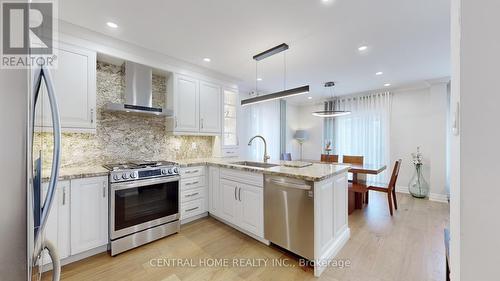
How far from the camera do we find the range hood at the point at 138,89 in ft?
8.64

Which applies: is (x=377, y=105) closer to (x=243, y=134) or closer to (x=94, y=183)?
(x=243, y=134)

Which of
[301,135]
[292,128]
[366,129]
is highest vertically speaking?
[292,128]

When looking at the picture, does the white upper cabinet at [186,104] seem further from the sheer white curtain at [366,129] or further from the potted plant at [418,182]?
the potted plant at [418,182]

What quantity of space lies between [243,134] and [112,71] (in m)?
2.96

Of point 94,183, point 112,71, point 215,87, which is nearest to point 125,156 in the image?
point 94,183

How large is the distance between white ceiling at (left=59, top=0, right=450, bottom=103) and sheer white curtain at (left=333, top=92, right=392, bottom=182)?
60.8 inches

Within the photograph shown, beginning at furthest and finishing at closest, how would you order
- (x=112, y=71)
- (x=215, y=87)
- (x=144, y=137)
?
(x=215, y=87) < (x=144, y=137) < (x=112, y=71)

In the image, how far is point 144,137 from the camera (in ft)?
10.0

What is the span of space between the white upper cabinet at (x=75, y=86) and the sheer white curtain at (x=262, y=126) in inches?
123

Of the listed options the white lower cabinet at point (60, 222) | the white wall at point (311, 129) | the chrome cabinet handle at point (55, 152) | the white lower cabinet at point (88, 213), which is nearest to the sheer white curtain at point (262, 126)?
the white wall at point (311, 129)

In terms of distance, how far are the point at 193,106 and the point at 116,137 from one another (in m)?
1.24

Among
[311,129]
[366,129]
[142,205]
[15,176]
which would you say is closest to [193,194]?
[142,205]

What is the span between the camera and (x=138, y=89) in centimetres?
273

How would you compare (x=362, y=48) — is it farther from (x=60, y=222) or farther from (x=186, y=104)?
(x=60, y=222)
